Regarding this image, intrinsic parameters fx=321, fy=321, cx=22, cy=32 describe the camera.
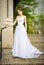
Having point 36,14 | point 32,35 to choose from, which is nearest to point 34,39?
point 32,35

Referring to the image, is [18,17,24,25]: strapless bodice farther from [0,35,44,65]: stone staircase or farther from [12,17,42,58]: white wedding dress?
[0,35,44,65]: stone staircase

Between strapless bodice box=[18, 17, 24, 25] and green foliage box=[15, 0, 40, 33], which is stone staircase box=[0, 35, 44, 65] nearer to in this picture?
green foliage box=[15, 0, 40, 33]

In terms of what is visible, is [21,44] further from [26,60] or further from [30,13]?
[30,13]

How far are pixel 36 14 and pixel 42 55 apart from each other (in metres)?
0.71

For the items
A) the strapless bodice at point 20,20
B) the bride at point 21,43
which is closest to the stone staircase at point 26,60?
the bride at point 21,43

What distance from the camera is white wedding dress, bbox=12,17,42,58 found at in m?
5.45

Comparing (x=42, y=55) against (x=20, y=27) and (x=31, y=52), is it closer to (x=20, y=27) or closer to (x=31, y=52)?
(x=31, y=52)

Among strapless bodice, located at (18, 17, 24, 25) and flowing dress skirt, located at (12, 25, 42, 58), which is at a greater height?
strapless bodice, located at (18, 17, 24, 25)

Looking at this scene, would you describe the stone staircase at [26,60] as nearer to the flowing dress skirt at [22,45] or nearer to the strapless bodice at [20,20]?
the flowing dress skirt at [22,45]

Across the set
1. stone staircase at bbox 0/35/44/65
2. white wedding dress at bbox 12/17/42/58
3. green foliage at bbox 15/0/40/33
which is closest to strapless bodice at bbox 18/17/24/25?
white wedding dress at bbox 12/17/42/58

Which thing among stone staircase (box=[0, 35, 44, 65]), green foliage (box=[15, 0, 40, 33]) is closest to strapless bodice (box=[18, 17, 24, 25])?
green foliage (box=[15, 0, 40, 33])

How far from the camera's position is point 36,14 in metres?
5.49

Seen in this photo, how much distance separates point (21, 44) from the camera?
548 centimetres

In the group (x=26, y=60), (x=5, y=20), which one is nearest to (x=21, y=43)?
(x=26, y=60)
